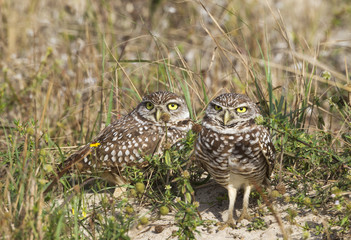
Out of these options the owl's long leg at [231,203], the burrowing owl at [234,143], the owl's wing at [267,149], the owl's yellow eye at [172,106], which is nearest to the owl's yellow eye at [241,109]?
the burrowing owl at [234,143]

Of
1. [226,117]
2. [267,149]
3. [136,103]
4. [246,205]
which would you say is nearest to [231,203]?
[246,205]

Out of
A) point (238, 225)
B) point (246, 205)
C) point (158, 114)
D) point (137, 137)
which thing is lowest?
point (238, 225)

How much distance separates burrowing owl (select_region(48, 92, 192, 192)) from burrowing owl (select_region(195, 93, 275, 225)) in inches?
21.7

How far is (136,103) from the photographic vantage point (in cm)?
432

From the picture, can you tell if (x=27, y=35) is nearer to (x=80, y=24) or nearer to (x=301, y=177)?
(x=80, y=24)

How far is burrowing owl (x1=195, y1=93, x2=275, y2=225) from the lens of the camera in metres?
2.97

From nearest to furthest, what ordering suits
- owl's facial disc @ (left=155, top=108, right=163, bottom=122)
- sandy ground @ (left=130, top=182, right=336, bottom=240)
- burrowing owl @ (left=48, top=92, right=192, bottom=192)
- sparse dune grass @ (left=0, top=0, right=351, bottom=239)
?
sparse dune grass @ (left=0, top=0, right=351, bottom=239)
sandy ground @ (left=130, top=182, right=336, bottom=240)
burrowing owl @ (left=48, top=92, right=192, bottom=192)
owl's facial disc @ (left=155, top=108, right=163, bottom=122)

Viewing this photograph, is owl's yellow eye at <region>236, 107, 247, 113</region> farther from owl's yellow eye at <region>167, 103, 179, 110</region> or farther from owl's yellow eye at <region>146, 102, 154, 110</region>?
owl's yellow eye at <region>146, 102, 154, 110</region>

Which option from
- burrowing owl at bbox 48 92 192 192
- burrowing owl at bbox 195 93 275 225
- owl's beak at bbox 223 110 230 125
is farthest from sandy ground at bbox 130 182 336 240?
owl's beak at bbox 223 110 230 125

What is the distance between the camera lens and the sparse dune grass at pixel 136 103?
9.02 feet

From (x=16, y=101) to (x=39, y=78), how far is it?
0.52 metres

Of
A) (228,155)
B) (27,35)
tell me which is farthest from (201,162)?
(27,35)

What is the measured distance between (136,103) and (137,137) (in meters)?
0.71

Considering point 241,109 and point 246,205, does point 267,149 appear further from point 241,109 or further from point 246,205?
point 246,205
